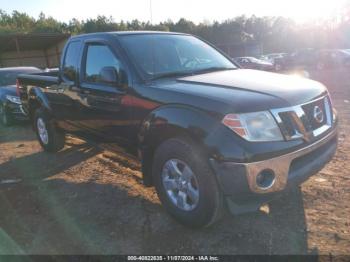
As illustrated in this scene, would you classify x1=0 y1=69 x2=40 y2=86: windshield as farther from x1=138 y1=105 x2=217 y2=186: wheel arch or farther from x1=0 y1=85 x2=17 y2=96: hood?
x1=138 y1=105 x2=217 y2=186: wheel arch

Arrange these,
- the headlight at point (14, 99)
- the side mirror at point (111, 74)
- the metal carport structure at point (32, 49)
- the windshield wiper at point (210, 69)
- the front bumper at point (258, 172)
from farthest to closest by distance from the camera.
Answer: the metal carport structure at point (32, 49), the headlight at point (14, 99), the windshield wiper at point (210, 69), the side mirror at point (111, 74), the front bumper at point (258, 172)

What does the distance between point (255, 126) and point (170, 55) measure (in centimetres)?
172

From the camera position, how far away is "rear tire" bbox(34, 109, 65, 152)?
6.27 m

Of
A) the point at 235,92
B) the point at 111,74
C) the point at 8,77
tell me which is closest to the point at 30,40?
the point at 8,77

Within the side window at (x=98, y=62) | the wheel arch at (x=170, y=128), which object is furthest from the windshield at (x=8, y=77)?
the wheel arch at (x=170, y=128)

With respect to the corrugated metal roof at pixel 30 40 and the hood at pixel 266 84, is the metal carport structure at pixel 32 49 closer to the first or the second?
the corrugated metal roof at pixel 30 40

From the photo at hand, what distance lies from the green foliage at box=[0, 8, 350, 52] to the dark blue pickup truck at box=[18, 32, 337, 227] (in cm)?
4285

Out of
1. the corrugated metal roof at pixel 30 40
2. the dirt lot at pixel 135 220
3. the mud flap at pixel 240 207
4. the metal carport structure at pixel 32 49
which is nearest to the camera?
the mud flap at pixel 240 207

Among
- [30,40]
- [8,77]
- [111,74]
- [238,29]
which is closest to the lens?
[111,74]

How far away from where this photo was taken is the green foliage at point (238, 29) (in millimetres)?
49312

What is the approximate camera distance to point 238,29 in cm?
5788

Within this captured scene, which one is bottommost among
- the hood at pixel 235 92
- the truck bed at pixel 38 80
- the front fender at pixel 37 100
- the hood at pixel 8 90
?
the hood at pixel 8 90

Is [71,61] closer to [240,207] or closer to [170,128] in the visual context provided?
[170,128]

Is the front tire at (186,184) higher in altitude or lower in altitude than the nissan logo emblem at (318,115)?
lower
